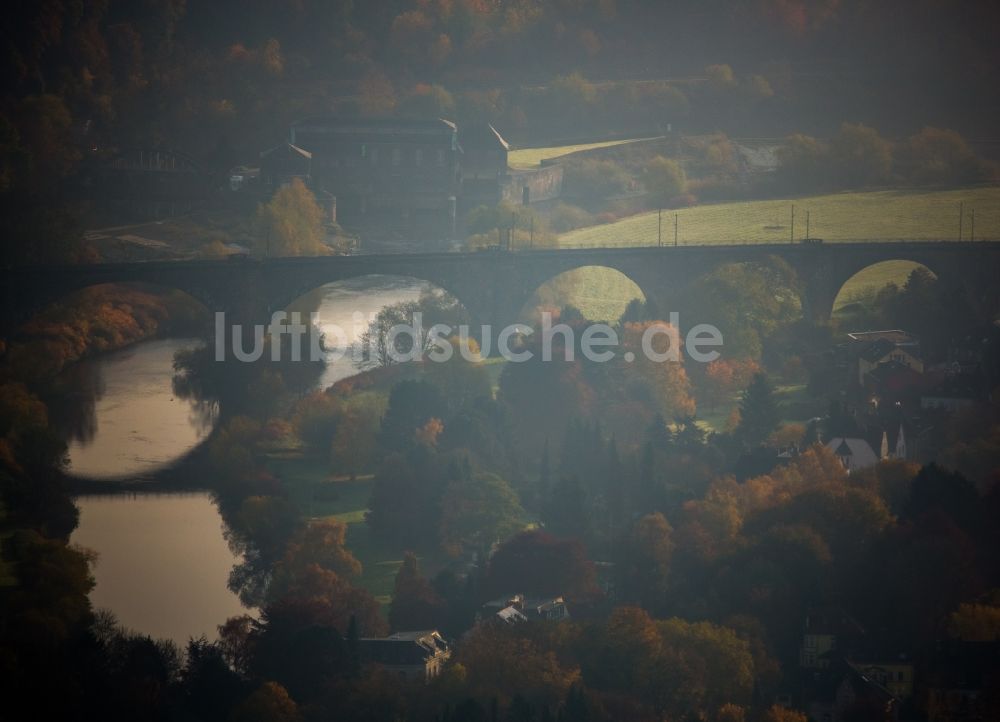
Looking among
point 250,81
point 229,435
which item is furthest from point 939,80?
point 229,435

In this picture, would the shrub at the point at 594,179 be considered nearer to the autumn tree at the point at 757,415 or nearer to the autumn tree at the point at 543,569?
the autumn tree at the point at 757,415

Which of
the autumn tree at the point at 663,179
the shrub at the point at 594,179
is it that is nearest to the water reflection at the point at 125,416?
the shrub at the point at 594,179

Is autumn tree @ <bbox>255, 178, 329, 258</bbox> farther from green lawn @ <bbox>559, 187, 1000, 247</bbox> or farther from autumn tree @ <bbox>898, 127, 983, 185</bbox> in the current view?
autumn tree @ <bbox>898, 127, 983, 185</bbox>

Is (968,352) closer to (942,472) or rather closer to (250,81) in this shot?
(942,472)

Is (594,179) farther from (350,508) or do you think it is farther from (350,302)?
(350,508)

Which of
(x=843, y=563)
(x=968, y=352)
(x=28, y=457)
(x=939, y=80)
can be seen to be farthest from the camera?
(x=939, y=80)

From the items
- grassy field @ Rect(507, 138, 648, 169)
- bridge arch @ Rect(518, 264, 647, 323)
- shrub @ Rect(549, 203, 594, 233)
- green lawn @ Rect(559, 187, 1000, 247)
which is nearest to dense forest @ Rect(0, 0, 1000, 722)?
shrub @ Rect(549, 203, 594, 233)
